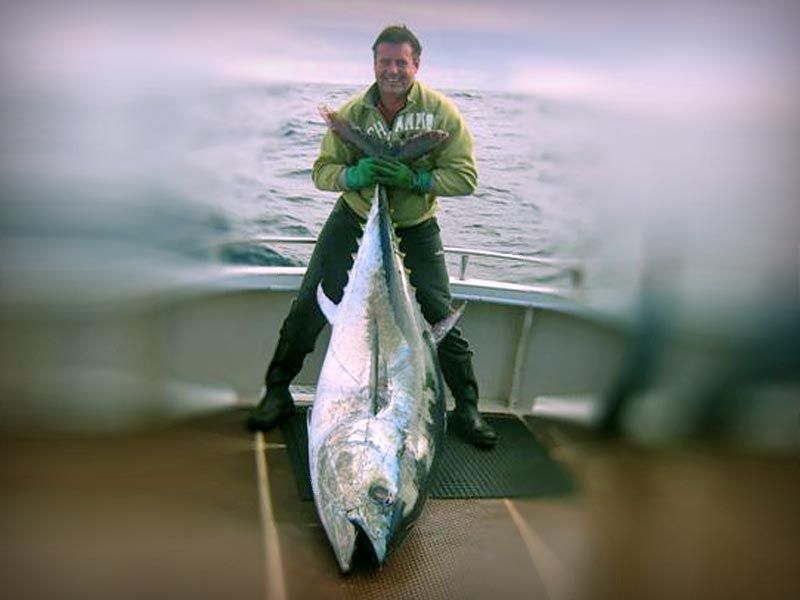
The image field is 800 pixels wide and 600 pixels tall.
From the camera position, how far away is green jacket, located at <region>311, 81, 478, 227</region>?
1.52 metres

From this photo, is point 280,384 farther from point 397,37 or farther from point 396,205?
point 397,37

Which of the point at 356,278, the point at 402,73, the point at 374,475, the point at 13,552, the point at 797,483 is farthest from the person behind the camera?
the point at 402,73

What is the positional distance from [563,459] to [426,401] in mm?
480

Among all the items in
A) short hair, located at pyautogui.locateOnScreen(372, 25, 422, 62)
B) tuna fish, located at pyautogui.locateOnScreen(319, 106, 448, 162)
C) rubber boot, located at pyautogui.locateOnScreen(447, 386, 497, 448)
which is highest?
short hair, located at pyautogui.locateOnScreen(372, 25, 422, 62)

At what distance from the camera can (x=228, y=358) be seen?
1.65m

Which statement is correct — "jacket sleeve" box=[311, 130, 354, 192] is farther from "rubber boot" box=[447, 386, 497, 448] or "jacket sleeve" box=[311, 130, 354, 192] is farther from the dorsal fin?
"rubber boot" box=[447, 386, 497, 448]

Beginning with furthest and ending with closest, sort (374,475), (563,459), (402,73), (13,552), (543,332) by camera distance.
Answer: (543,332) → (563,459) → (402,73) → (374,475) → (13,552)

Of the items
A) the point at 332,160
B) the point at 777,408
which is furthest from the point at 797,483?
the point at 332,160

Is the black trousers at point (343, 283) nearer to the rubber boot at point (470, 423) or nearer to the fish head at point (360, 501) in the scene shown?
the rubber boot at point (470, 423)

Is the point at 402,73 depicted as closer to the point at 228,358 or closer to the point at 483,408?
the point at 228,358

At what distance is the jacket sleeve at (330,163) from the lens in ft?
5.04

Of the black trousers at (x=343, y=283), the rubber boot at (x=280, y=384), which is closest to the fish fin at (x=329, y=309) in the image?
the black trousers at (x=343, y=283)

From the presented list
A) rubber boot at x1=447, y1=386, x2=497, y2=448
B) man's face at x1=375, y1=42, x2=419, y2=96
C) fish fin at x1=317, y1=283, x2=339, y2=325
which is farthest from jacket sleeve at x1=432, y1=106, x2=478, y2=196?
rubber boot at x1=447, y1=386, x2=497, y2=448

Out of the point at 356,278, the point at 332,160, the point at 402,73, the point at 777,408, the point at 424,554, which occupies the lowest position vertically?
the point at 424,554
